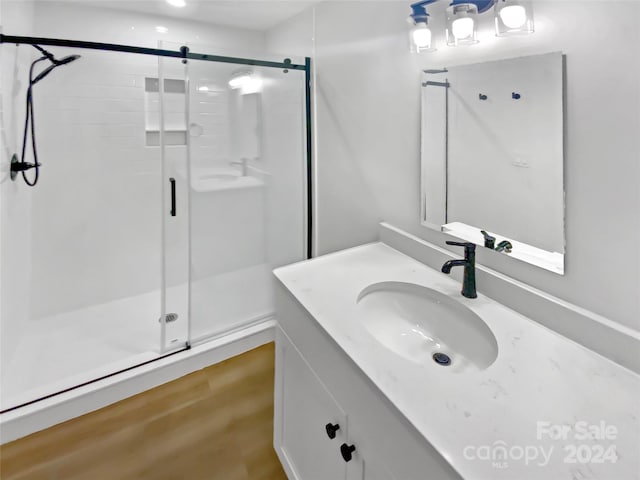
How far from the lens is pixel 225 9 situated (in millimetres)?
2230

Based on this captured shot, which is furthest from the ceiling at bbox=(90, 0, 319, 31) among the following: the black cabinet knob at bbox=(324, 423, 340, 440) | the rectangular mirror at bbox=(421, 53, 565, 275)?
the black cabinet knob at bbox=(324, 423, 340, 440)

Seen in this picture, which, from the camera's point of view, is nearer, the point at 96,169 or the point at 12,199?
the point at 12,199

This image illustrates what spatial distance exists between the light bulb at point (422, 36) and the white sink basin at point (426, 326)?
901mm

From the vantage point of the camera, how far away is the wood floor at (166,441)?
55.0 inches

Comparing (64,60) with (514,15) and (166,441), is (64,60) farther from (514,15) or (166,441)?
(514,15)

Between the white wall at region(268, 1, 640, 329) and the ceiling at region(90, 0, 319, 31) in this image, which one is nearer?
the white wall at region(268, 1, 640, 329)

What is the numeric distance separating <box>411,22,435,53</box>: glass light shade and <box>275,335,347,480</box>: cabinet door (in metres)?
1.22

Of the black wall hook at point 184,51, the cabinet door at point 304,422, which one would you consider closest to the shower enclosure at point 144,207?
the black wall hook at point 184,51

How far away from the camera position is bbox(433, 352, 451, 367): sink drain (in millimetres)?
1005

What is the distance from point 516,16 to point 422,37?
0.36 m

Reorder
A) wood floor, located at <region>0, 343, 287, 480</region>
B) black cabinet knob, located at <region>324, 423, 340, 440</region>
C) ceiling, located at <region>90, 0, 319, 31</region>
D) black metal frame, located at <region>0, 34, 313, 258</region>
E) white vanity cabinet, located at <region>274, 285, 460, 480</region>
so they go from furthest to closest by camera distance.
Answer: ceiling, located at <region>90, 0, 319, 31</region> → black metal frame, located at <region>0, 34, 313, 258</region> → wood floor, located at <region>0, 343, 287, 480</region> → black cabinet knob, located at <region>324, 423, 340, 440</region> → white vanity cabinet, located at <region>274, 285, 460, 480</region>

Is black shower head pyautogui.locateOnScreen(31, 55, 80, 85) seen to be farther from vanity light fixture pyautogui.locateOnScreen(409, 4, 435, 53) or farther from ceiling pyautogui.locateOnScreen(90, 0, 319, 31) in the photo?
vanity light fixture pyautogui.locateOnScreen(409, 4, 435, 53)

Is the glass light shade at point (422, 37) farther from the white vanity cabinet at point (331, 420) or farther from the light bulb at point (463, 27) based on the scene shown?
the white vanity cabinet at point (331, 420)

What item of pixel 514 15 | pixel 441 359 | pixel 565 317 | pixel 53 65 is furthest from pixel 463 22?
pixel 53 65
